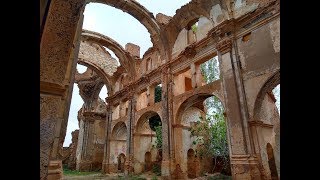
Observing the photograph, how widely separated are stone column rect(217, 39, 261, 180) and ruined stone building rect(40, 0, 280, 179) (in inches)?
1.4

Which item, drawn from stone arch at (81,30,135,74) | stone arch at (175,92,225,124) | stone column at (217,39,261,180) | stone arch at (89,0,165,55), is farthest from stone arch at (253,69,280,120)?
stone arch at (81,30,135,74)

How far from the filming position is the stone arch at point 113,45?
15.8 meters

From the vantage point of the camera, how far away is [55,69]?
2.78 m

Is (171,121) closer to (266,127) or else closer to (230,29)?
(266,127)

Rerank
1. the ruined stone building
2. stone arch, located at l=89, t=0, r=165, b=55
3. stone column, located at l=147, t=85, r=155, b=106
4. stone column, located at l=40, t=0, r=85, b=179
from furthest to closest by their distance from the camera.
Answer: stone column, located at l=147, t=85, r=155, b=106
stone arch, located at l=89, t=0, r=165, b=55
the ruined stone building
stone column, located at l=40, t=0, r=85, b=179

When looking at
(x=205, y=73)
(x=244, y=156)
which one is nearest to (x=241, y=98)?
(x=244, y=156)

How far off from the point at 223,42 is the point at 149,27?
215 inches

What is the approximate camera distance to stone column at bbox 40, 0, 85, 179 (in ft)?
8.41

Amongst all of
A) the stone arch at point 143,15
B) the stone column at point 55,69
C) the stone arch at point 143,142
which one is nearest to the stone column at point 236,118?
the stone arch at point 143,15

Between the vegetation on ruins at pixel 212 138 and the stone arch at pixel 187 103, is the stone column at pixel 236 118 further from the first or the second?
the vegetation on ruins at pixel 212 138

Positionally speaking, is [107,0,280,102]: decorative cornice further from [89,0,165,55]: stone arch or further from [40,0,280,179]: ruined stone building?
[89,0,165,55]: stone arch

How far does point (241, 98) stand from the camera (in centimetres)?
872
